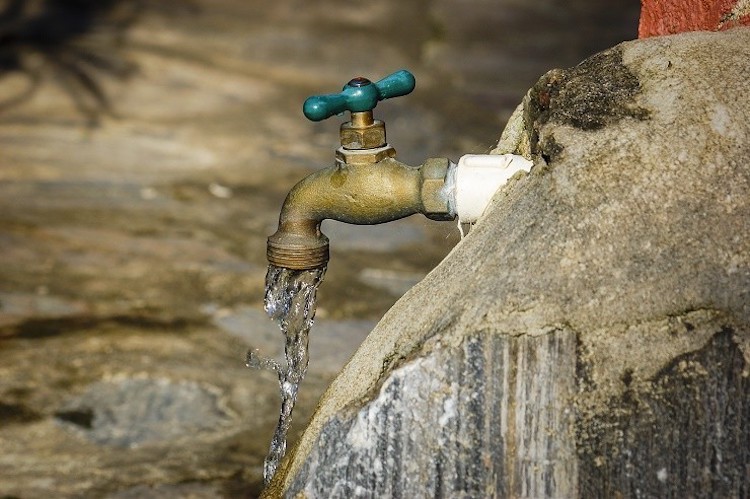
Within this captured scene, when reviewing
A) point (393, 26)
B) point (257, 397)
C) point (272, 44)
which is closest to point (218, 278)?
point (257, 397)

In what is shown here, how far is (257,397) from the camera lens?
315cm

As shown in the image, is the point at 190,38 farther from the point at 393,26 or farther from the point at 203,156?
the point at 203,156

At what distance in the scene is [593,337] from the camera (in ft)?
4.45

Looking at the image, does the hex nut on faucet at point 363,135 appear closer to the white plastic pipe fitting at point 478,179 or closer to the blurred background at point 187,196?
the white plastic pipe fitting at point 478,179

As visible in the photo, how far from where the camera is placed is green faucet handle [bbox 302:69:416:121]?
5.31ft

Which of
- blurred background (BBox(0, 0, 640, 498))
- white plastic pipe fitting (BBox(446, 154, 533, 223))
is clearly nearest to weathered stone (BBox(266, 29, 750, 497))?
white plastic pipe fitting (BBox(446, 154, 533, 223))

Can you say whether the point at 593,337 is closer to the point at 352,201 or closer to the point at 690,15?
the point at 352,201

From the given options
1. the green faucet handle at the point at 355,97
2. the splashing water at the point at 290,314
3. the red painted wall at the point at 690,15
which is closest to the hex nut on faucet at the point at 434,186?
the green faucet handle at the point at 355,97

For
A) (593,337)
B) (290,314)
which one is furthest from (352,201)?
(593,337)

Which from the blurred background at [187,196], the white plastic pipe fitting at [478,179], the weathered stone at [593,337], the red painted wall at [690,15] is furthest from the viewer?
the blurred background at [187,196]

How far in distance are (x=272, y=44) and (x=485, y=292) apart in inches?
231

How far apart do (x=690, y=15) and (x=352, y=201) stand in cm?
69

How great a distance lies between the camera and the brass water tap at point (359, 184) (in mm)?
1645

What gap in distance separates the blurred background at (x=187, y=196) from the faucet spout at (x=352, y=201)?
26 centimetres
